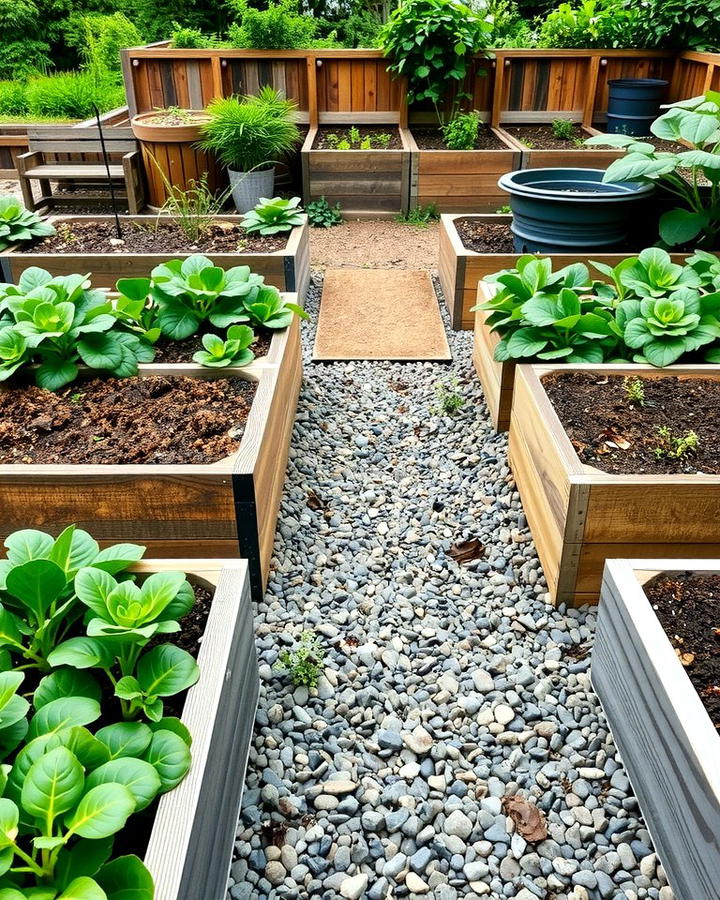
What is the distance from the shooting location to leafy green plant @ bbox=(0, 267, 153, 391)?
270 cm

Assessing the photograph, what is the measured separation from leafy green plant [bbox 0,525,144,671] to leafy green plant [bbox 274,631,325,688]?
60 centimetres

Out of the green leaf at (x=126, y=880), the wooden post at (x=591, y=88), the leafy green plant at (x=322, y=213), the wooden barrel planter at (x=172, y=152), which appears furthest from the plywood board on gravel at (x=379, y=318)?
the wooden post at (x=591, y=88)

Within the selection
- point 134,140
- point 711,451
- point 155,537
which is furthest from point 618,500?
point 134,140

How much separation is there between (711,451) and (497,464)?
34.8 inches

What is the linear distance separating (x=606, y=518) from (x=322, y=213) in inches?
186

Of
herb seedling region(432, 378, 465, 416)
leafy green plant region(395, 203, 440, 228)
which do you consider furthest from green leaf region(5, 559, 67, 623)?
leafy green plant region(395, 203, 440, 228)

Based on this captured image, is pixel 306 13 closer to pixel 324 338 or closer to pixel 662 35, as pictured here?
pixel 662 35

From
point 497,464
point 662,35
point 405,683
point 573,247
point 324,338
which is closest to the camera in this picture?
point 405,683

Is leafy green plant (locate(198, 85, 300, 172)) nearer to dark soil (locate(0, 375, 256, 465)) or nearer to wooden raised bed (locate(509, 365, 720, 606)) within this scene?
dark soil (locate(0, 375, 256, 465))

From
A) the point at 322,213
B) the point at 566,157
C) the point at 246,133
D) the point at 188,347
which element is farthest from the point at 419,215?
the point at 188,347

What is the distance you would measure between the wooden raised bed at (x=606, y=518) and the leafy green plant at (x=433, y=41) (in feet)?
17.5

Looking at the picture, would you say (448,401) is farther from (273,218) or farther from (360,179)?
(360,179)

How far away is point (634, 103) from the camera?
269 inches

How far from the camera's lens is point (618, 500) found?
2164mm
